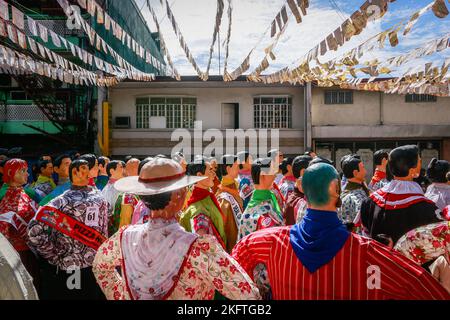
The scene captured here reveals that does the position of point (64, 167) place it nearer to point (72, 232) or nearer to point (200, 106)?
point (72, 232)

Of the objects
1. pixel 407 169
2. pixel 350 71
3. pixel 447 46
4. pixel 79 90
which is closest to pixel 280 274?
→ pixel 407 169

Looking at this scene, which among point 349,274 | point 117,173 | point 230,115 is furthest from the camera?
point 230,115

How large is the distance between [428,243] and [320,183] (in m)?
0.82

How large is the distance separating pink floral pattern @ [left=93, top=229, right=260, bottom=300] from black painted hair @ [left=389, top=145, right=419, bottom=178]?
1.94 metres

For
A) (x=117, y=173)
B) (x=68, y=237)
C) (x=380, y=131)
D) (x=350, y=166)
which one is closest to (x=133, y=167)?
(x=117, y=173)

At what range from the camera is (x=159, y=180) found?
7.28 ft

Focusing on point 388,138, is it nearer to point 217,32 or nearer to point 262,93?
point 262,93

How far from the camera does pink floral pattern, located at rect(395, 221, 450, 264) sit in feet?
7.59

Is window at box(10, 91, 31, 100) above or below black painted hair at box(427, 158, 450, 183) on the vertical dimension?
above

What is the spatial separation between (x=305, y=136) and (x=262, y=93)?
9.30 ft

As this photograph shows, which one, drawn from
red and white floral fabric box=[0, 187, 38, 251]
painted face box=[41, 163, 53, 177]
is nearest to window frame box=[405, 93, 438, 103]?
painted face box=[41, 163, 53, 177]

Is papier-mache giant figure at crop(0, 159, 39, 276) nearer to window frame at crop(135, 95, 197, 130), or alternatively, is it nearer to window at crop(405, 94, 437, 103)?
window frame at crop(135, 95, 197, 130)

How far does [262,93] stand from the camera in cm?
1805

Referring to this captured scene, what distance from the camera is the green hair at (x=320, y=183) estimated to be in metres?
2.12
